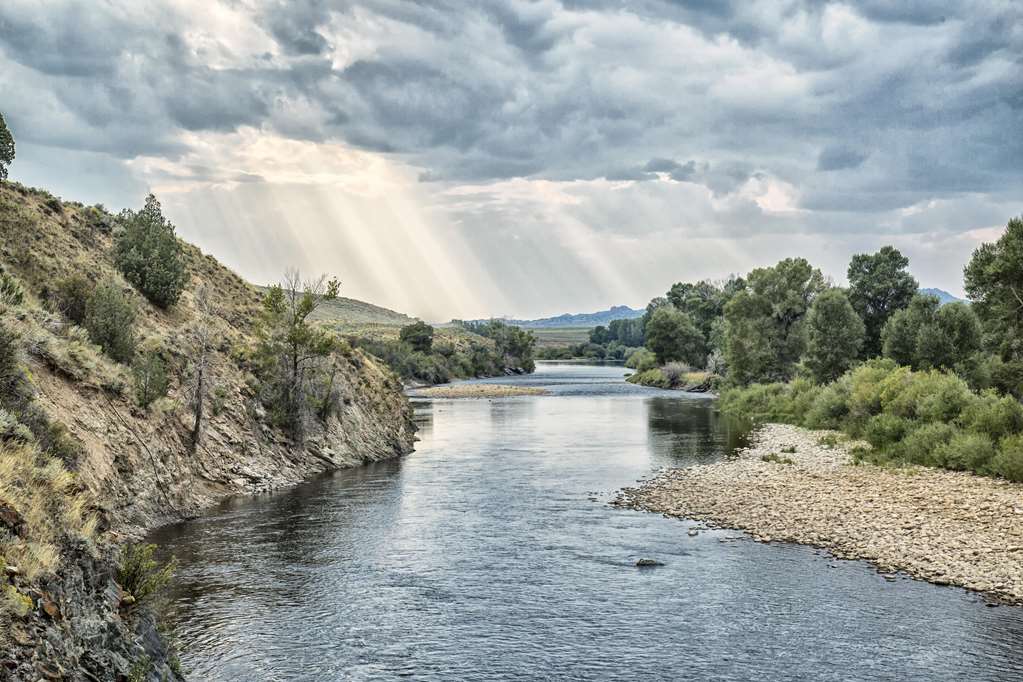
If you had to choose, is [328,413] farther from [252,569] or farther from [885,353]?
[885,353]

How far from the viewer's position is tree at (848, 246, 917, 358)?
262 ft

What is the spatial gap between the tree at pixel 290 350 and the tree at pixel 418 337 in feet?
374

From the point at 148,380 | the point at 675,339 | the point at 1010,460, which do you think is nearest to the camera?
the point at 148,380

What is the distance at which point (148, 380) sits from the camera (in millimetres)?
34312

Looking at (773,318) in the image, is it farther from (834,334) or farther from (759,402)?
(834,334)

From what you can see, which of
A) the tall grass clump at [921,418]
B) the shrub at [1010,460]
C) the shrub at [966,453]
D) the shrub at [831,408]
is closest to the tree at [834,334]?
the tall grass clump at [921,418]

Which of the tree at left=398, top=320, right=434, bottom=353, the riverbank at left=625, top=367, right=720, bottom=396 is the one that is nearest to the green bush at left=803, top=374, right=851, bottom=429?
the riverbank at left=625, top=367, right=720, bottom=396

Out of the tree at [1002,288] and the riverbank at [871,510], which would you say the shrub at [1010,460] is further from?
the tree at [1002,288]

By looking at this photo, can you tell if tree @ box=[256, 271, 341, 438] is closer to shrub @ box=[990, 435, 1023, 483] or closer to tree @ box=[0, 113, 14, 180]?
tree @ box=[0, 113, 14, 180]

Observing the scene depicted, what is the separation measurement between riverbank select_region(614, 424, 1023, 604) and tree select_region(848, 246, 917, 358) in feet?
124

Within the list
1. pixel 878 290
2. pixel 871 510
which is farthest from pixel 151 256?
pixel 878 290

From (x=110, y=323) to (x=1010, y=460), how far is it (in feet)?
136

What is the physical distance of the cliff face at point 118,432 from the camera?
13.4 metres

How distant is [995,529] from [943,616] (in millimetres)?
9136
